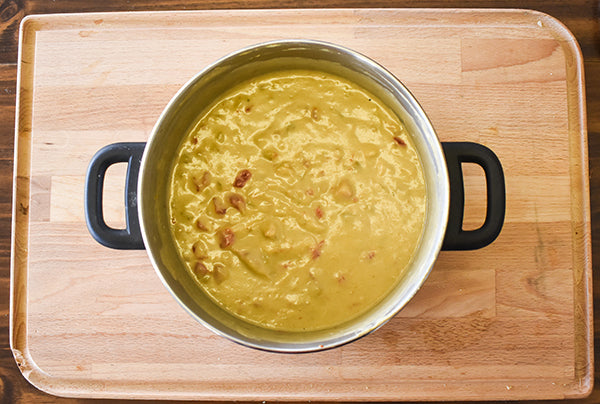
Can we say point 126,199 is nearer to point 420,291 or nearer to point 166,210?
point 166,210

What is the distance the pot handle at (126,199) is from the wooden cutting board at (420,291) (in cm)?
17

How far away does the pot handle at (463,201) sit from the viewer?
0.94m

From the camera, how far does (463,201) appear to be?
94cm

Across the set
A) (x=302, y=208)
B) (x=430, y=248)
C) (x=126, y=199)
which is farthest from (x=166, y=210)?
(x=430, y=248)

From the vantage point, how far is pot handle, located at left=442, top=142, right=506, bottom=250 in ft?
3.07

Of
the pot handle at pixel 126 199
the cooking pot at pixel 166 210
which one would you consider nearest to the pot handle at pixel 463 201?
the cooking pot at pixel 166 210

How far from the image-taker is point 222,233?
3.27ft

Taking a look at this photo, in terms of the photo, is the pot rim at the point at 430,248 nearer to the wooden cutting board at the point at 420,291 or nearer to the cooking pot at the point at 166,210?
the cooking pot at the point at 166,210

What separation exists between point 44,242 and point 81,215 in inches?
4.1

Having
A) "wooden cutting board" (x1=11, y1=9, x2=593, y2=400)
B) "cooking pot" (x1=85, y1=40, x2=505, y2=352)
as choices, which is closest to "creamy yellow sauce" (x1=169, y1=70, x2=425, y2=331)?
"cooking pot" (x1=85, y1=40, x2=505, y2=352)

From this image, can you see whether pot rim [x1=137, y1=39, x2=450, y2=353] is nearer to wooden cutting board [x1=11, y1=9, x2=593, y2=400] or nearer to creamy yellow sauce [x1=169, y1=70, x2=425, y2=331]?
creamy yellow sauce [x1=169, y1=70, x2=425, y2=331]

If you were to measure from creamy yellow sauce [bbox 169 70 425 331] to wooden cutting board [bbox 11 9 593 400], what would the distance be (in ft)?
0.55

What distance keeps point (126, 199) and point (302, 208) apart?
0.33m

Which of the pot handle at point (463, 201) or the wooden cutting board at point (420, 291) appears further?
the wooden cutting board at point (420, 291)
